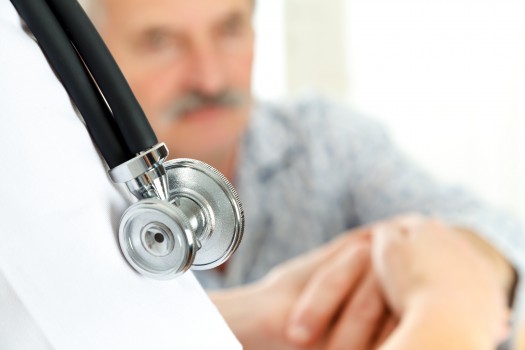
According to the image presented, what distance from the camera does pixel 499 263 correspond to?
2.83 ft

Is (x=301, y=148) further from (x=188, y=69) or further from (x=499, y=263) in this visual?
(x=499, y=263)

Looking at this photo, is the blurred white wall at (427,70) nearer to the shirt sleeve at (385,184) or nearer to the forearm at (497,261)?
the shirt sleeve at (385,184)

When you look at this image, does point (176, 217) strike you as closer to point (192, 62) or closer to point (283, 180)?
point (192, 62)

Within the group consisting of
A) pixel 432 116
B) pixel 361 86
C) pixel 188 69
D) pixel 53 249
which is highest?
pixel 53 249

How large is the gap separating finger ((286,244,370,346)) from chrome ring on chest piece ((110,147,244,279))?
1.14 feet

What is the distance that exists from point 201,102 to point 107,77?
989 millimetres

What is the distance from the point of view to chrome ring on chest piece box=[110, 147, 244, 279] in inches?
12.1

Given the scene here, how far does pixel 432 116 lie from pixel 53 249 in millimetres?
1937

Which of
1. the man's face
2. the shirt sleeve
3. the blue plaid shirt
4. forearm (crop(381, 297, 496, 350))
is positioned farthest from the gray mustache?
forearm (crop(381, 297, 496, 350))

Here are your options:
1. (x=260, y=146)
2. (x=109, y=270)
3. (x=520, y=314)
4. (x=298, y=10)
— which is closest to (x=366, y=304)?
(x=520, y=314)

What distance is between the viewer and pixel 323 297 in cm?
70

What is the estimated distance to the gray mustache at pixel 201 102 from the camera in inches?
49.9

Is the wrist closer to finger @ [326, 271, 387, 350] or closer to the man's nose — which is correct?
finger @ [326, 271, 387, 350]

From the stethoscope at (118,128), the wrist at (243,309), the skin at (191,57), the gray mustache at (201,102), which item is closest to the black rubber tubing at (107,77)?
the stethoscope at (118,128)
